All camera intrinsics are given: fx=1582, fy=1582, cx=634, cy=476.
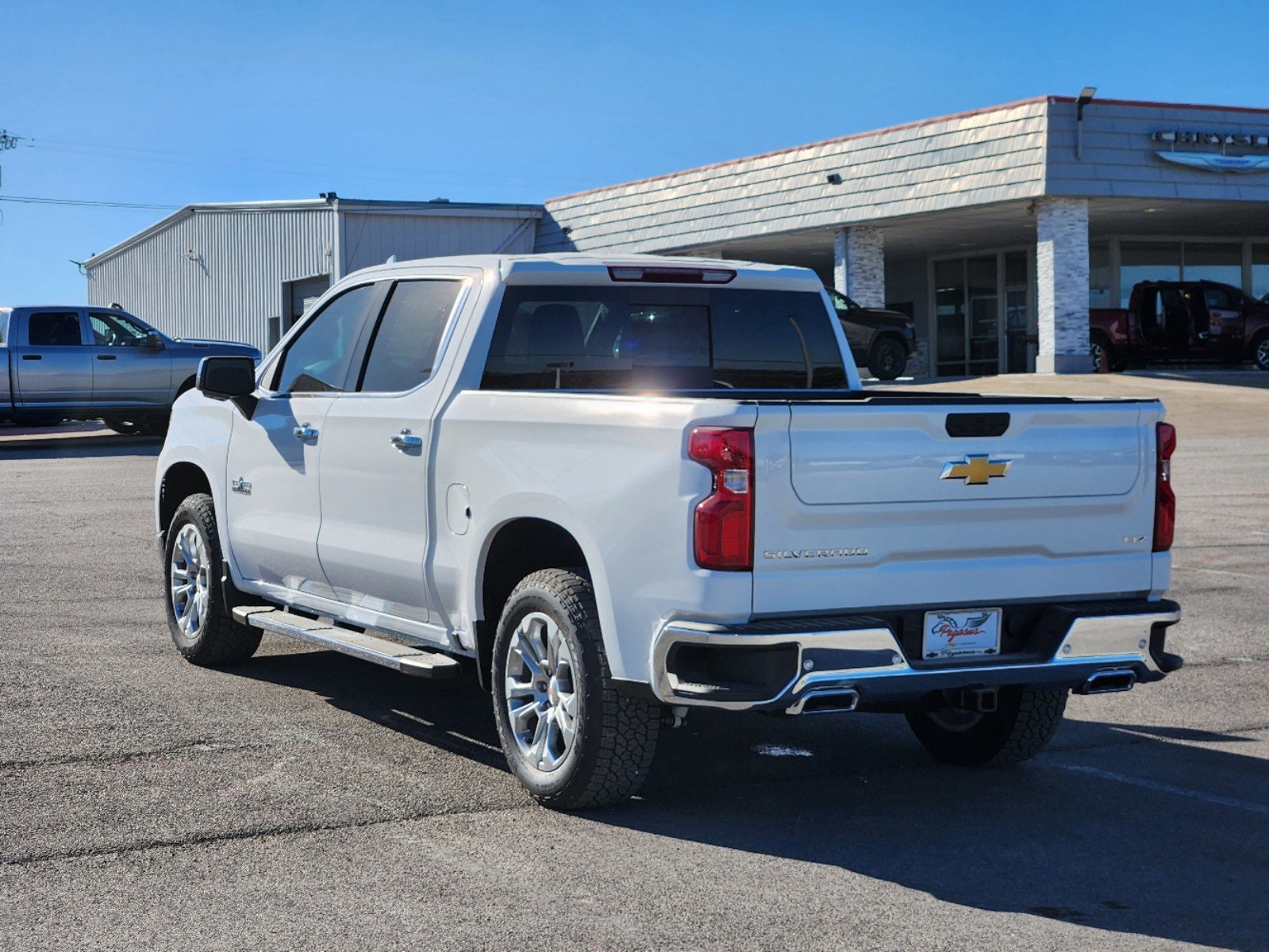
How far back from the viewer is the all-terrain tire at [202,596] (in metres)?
7.88

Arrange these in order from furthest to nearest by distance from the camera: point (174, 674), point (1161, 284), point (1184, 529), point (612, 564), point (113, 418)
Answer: point (1161, 284) < point (113, 418) < point (1184, 529) < point (174, 674) < point (612, 564)

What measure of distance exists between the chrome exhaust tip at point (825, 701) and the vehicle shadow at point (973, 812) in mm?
489

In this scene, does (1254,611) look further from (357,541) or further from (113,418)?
(113,418)

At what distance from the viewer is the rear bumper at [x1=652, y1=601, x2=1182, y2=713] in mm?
4844

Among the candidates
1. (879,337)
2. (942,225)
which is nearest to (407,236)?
(942,225)

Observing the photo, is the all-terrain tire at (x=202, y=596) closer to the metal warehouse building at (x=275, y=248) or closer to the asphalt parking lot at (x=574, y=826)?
the asphalt parking lot at (x=574, y=826)

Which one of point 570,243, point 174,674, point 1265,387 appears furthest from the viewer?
point 570,243

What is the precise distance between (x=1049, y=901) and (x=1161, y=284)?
3064cm

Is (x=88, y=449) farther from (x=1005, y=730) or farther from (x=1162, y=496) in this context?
(x=1162, y=496)

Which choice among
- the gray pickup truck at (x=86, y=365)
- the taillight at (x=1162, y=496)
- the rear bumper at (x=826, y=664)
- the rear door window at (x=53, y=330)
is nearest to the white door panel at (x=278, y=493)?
the rear bumper at (x=826, y=664)

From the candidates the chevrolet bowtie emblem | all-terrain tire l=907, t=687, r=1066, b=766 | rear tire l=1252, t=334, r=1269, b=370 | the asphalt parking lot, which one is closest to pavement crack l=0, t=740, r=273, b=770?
the asphalt parking lot

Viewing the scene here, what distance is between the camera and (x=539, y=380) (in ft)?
20.9

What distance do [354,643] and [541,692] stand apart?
1.18 meters

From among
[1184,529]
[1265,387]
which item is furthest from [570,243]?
[1184,529]
